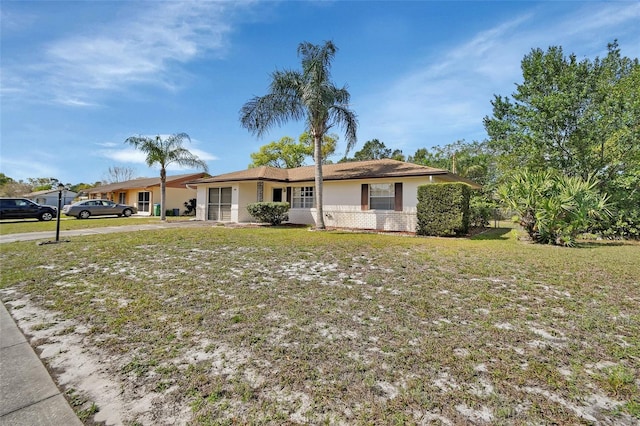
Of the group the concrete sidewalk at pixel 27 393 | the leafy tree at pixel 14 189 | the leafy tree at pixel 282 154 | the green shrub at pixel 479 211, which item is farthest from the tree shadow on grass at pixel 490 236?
the leafy tree at pixel 14 189

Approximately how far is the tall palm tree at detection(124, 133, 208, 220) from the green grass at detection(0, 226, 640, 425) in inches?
615

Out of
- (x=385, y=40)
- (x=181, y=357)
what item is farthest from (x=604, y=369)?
(x=385, y=40)

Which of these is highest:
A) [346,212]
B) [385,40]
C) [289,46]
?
[289,46]

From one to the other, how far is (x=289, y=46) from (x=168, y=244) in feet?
38.3

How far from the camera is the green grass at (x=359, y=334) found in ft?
7.74

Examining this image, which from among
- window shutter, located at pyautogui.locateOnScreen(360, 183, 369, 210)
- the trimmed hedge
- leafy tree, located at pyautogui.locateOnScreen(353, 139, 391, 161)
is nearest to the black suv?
window shutter, located at pyautogui.locateOnScreen(360, 183, 369, 210)

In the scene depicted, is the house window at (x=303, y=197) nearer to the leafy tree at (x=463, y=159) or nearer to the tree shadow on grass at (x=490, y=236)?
the tree shadow on grass at (x=490, y=236)

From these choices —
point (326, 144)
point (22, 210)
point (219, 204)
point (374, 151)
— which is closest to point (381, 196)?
point (219, 204)

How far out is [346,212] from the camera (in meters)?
17.2

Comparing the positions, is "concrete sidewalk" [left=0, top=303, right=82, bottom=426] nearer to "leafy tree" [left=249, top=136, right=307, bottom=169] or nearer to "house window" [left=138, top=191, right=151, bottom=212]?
"house window" [left=138, top=191, right=151, bottom=212]

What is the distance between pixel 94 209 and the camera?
24.2 m

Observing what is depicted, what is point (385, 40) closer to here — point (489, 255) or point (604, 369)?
point (489, 255)

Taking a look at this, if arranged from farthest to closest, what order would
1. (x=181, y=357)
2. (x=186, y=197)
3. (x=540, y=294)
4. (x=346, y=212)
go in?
1. (x=186, y=197)
2. (x=346, y=212)
3. (x=540, y=294)
4. (x=181, y=357)

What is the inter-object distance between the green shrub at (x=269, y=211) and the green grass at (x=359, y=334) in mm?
9947
